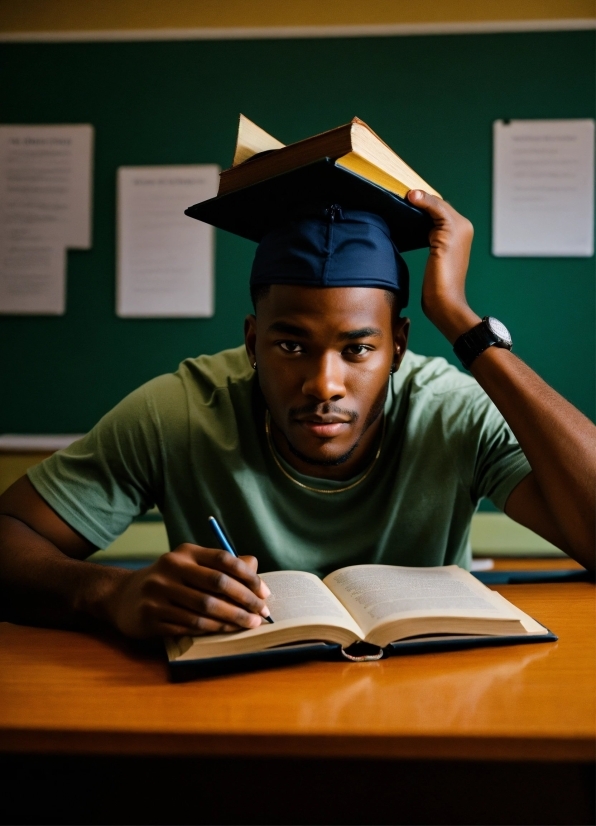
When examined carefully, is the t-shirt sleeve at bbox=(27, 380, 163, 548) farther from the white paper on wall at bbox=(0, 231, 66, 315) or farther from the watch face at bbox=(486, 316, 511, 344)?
the white paper on wall at bbox=(0, 231, 66, 315)

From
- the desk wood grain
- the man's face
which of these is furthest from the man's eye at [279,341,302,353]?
the desk wood grain

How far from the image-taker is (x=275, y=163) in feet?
3.53

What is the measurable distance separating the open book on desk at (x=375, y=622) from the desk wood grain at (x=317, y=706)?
0.9 inches

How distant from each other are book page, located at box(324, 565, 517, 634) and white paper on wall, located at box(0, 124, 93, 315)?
1.79m

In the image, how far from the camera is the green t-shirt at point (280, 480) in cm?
124

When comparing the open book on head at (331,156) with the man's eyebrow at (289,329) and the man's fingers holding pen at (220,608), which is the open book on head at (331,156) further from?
the man's fingers holding pen at (220,608)

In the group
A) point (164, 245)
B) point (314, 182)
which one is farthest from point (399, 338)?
point (164, 245)

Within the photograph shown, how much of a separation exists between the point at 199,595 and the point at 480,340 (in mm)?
680

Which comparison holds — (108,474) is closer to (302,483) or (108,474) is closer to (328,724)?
(302,483)

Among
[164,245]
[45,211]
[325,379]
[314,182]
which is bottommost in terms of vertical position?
[325,379]

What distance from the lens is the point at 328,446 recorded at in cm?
114

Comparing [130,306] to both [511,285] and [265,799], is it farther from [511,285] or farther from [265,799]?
[265,799]

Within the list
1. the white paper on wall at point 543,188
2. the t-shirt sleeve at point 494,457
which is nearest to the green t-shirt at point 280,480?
the t-shirt sleeve at point 494,457

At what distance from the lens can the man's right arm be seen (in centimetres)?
77
